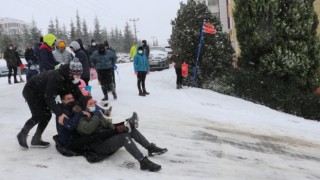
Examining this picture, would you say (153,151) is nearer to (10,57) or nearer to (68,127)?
(68,127)

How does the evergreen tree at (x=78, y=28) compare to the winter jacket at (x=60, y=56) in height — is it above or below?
above

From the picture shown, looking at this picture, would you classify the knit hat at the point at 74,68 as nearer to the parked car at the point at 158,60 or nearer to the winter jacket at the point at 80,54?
the winter jacket at the point at 80,54

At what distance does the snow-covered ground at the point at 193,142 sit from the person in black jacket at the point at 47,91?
0.48 metres

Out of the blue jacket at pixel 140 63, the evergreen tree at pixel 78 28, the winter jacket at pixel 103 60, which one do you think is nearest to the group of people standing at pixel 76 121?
the winter jacket at pixel 103 60

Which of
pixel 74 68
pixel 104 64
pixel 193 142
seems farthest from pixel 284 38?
pixel 74 68

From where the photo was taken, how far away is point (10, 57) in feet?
55.0

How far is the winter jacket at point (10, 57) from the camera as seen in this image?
1673cm

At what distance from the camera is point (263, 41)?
14.0 m

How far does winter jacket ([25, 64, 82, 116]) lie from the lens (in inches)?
225

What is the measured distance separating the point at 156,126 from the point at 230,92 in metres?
6.14

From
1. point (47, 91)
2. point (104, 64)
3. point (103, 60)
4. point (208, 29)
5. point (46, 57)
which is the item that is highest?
point (208, 29)

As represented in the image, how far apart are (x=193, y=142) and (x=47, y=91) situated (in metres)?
3.40

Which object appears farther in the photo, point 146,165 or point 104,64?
point 104,64

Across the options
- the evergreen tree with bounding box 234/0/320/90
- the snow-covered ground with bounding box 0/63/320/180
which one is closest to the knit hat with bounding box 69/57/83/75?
the snow-covered ground with bounding box 0/63/320/180
